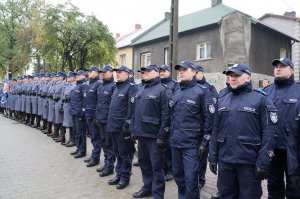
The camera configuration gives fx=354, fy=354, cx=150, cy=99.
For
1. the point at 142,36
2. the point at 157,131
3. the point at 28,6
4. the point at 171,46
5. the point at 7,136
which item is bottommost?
the point at 7,136

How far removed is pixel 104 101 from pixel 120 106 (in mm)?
748

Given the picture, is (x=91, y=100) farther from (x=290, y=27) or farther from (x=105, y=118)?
→ (x=290, y=27)

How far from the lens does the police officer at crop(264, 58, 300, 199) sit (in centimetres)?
444

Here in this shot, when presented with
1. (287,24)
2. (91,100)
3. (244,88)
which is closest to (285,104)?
(244,88)

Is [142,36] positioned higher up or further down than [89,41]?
higher up

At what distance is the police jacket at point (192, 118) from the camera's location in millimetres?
4734

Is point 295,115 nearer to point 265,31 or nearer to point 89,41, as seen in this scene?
point 89,41

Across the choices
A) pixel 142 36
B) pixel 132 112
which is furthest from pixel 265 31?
pixel 132 112

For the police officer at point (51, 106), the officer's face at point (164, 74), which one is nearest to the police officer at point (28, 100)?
the police officer at point (51, 106)

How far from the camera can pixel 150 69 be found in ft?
18.5

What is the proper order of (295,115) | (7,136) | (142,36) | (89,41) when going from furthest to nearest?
(142,36) → (89,41) → (7,136) → (295,115)

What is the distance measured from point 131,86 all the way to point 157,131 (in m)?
1.33

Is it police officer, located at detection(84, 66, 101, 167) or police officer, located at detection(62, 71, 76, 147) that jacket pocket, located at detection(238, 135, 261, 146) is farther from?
police officer, located at detection(62, 71, 76, 147)

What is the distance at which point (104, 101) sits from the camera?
23.0ft
